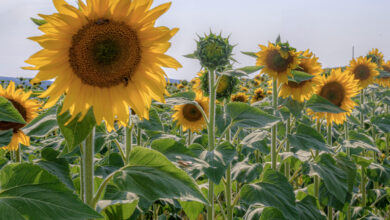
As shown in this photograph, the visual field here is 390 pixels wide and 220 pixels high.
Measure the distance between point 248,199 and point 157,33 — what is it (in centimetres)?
112

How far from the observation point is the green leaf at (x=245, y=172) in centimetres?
206

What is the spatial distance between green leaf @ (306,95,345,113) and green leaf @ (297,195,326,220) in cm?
63

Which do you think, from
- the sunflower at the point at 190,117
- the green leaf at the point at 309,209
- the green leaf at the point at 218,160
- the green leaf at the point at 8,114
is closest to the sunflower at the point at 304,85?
the green leaf at the point at 309,209

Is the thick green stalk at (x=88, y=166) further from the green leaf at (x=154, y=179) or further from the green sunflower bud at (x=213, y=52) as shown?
the green sunflower bud at (x=213, y=52)

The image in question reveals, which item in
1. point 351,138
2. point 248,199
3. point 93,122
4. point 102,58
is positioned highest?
point 102,58

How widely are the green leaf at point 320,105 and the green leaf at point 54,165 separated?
5.76 ft

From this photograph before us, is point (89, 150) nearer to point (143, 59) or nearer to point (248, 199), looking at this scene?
point (143, 59)

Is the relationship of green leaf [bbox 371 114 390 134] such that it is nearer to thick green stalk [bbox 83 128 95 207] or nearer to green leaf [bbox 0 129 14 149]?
thick green stalk [bbox 83 128 95 207]

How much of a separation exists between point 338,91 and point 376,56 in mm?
2350

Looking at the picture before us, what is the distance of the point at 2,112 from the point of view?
96 cm

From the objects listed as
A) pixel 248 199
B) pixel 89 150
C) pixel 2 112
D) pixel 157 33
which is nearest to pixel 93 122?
pixel 89 150

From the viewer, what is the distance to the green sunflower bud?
78.7 inches

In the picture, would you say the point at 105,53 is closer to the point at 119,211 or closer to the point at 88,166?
the point at 88,166

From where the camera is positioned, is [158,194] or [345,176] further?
[345,176]
